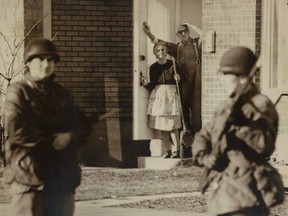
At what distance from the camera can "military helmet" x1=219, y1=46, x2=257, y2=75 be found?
6453mm

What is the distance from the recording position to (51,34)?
1597 cm

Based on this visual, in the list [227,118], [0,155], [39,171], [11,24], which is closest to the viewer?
[227,118]

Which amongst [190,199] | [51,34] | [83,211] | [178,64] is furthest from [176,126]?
[83,211]

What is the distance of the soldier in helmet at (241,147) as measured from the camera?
632 centimetres

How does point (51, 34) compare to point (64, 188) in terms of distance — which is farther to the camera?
point (51, 34)

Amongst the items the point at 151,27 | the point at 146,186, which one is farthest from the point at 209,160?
the point at 151,27

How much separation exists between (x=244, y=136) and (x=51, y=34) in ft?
32.8

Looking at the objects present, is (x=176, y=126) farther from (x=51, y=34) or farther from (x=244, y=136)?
(x=244, y=136)

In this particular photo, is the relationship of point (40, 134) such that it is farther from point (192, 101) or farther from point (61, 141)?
point (192, 101)

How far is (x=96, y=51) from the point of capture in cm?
1652

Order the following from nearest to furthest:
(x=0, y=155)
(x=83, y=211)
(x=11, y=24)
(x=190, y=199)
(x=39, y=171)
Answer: (x=39, y=171) < (x=83, y=211) < (x=190, y=199) < (x=0, y=155) < (x=11, y=24)

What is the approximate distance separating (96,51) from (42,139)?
9.82m

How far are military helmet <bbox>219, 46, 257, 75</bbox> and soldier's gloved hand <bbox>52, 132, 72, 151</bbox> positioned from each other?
1161 mm

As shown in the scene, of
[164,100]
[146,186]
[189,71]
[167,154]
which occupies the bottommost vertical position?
[146,186]
